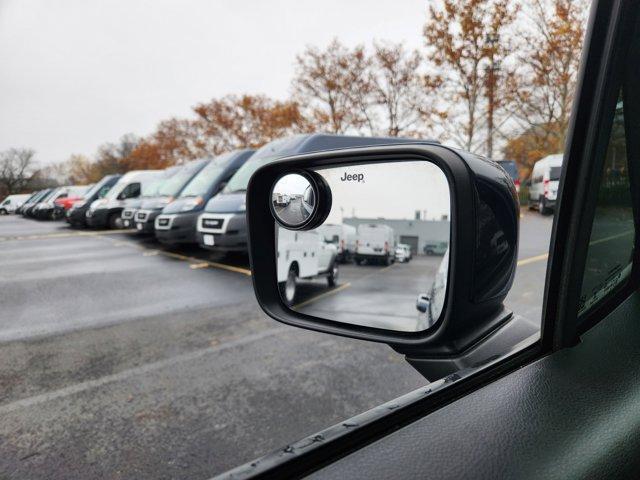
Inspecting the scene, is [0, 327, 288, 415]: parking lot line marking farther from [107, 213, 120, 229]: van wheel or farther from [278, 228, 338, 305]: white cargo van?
[107, 213, 120, 229]: van wheel

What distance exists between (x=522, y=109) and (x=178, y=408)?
8.99 ft

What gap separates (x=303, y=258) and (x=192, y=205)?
9780 millimetres

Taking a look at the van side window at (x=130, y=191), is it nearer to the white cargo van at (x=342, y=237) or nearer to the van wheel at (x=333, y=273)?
the van wheel at (x=333, y=273)

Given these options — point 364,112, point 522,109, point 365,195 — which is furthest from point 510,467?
point 364,112

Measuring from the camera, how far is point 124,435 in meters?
2.51

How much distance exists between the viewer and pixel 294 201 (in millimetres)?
1015

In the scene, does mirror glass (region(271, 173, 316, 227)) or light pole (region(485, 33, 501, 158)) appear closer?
mirror glass (region(271, 173, 316, 227))

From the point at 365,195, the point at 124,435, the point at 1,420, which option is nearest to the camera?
the point at 365,195

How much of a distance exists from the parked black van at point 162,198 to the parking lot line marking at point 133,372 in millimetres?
9807

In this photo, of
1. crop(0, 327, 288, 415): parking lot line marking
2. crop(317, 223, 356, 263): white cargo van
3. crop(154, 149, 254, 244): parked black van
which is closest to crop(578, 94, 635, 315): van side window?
crop(317, 223, 356, 263): white cargo van

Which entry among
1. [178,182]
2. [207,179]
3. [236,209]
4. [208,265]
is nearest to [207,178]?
[207,179]

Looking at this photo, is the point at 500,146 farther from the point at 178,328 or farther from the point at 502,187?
the point at 178,328

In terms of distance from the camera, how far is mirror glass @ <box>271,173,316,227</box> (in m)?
1.01

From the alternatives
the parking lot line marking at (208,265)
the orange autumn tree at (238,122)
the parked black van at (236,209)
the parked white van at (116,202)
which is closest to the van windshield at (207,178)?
the parking lot line marking at (208,265)
